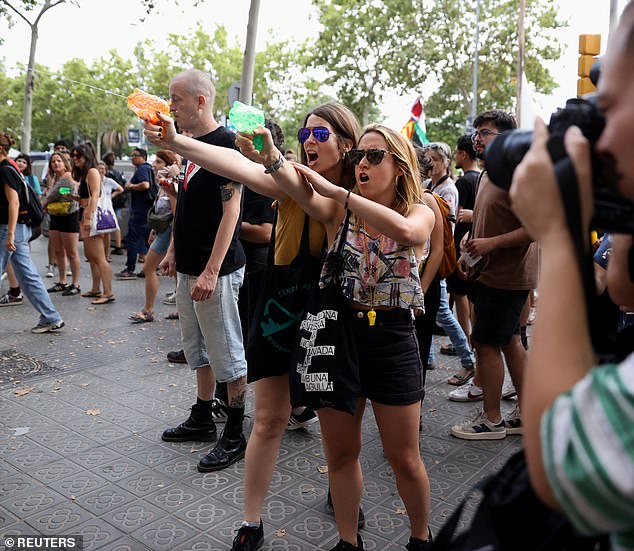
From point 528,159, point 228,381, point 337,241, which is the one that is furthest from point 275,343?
point 528,159

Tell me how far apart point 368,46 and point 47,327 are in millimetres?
24517

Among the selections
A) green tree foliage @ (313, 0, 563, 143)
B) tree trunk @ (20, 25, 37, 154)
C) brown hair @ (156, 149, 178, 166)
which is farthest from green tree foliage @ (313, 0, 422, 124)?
brown hair @ (156, 149, 178, 166)

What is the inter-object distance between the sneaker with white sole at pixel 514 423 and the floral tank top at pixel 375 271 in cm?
239

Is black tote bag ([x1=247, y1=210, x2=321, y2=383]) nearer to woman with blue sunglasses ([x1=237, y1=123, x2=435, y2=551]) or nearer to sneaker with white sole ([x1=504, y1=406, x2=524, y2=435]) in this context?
woman with blue sunglasses ([x1=237, y1=123, x2=435, y2=551])

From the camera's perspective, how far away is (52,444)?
424 cm

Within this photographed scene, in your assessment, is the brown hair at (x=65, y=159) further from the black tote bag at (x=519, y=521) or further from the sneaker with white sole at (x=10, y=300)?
the black tote bag at (x=519, y=521)

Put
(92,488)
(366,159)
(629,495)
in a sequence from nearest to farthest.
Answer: (629,495), (366,159), (92,488)

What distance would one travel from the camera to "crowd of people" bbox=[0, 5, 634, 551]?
1.01 metres

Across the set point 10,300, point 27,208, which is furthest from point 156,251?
point 10,300

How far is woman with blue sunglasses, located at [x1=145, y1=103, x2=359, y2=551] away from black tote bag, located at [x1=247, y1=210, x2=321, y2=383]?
1 centimetres

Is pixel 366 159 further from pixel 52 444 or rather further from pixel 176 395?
pixel 176 395

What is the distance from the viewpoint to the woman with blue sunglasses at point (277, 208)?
284 cm

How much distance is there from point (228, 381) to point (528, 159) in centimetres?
328

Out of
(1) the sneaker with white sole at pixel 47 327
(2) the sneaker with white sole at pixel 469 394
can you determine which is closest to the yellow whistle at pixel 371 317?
(2) the sneaker with white sole at pixel 469 394
